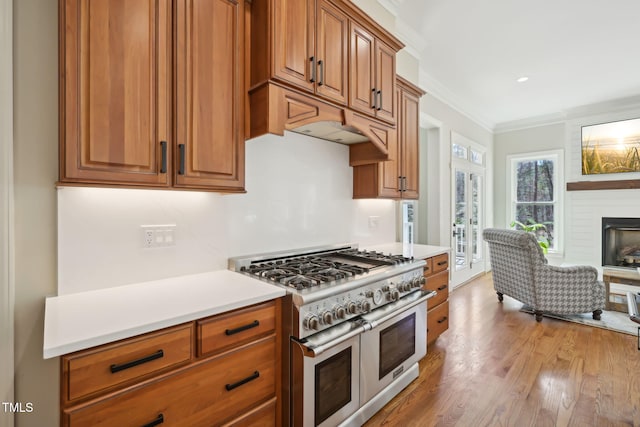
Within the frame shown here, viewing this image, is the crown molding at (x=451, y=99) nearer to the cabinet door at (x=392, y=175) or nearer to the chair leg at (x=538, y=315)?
the cabinet door at (x=392, y=175)

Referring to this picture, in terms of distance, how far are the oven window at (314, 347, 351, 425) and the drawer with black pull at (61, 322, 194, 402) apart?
2.30 ft

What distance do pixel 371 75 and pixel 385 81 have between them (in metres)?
0.20

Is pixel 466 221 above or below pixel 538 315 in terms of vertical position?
above

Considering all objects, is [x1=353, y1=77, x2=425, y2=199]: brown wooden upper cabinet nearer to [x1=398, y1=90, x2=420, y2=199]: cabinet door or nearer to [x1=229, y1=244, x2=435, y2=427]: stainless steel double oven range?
[x1=398, y1=90, x2=420, y2=199]: cabinet door

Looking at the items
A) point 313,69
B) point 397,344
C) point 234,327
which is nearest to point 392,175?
point 313,69

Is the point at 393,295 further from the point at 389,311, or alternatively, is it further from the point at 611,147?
the point at 611,147

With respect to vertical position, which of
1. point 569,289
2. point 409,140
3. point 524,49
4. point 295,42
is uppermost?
point 524,49

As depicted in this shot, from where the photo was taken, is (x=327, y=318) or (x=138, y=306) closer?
(x=138, y=306)

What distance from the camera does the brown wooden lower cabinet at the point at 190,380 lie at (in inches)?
39.0

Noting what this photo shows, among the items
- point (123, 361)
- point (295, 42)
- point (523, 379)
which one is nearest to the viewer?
point (123, 361)

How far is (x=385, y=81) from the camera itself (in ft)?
8.02

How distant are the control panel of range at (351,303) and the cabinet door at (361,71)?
124 centimetres

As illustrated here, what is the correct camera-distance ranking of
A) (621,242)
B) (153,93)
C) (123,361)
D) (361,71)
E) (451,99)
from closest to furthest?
(123,361), (153,93), (361,71), (451,99), (621,242)

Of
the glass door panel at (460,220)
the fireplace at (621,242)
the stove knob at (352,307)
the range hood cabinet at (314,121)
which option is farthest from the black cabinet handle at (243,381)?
the fireplace at (621,242)
